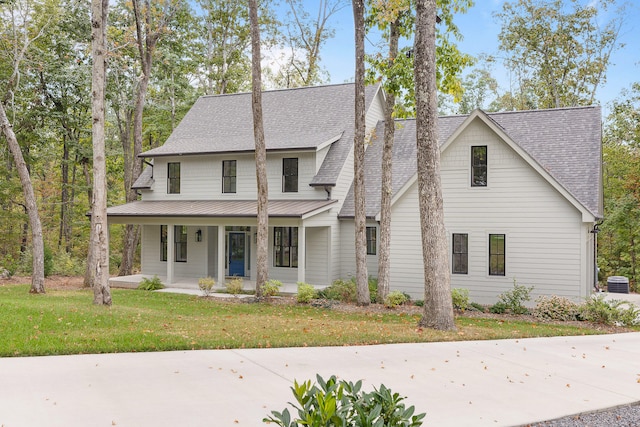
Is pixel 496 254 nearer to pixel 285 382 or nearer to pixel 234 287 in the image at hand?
pixel 234 287

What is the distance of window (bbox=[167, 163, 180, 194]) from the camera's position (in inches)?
928

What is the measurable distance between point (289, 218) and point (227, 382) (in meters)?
12.3

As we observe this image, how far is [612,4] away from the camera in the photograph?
30859mm

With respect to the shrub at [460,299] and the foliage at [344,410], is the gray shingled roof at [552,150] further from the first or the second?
the foliage at [344,410]

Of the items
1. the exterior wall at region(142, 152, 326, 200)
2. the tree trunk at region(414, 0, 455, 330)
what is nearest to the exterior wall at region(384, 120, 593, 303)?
the exterior wall at region(142, 152, 326, 200)

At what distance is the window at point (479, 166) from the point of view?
17609 mm

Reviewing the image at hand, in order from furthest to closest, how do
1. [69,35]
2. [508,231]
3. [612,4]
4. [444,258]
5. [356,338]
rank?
[612,4]
[69,35]
[508,231]
[444,258]
[356,338]

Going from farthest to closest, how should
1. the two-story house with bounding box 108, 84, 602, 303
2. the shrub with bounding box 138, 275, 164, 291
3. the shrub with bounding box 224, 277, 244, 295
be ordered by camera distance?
the shrub with bounding box 138, 275, 164, 291 → the shrub with bounding box 224, 277, 244, 295 → the two-story house with bounding box 108, 84, 602, 303

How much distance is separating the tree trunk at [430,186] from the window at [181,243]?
45.2ft

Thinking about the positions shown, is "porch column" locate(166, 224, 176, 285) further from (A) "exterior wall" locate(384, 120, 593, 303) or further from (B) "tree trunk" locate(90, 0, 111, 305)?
(A) "exterior wall" locate(384, 120, 593, 303)

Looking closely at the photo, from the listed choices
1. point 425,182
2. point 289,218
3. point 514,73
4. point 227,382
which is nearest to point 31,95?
point 289,218

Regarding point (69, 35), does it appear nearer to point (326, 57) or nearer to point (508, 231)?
point (326, 57)

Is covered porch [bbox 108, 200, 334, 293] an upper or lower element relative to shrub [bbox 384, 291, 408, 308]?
upper

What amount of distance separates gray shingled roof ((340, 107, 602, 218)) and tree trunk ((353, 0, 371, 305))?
1.52 meters
